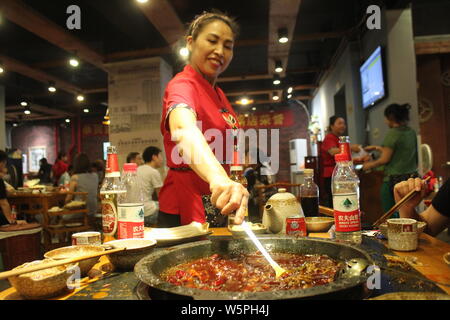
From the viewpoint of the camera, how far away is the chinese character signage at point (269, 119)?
1446 cm

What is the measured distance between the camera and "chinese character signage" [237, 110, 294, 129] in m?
14.5

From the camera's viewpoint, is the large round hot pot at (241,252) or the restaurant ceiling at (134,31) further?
the restaurant ceiling at (134,31)

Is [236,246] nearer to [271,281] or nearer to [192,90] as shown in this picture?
[271,281]

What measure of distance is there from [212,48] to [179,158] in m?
0.57

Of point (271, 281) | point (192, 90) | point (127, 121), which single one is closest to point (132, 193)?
point (192, 90)

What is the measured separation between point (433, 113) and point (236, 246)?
658 centimetres

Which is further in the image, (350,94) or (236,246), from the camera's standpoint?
(350,94)

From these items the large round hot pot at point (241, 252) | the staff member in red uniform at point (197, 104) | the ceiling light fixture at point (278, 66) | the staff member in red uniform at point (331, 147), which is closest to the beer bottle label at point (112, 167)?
the staff member in red uniform at point (197, 104)

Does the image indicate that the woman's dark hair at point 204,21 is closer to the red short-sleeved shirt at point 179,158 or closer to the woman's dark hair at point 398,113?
the red short-sleeved shirt at point 179,158

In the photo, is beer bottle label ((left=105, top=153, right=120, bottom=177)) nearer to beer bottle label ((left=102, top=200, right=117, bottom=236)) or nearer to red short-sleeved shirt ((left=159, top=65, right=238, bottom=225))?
beer bottle label ((left=102, top=200, right=117, bottom=236))

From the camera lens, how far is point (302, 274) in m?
0.93

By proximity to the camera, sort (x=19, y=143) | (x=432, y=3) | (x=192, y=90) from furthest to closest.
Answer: (x=19, y=143), (x=432, y=3), (x=192, y=90)

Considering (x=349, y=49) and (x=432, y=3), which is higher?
(x=432, y=3)

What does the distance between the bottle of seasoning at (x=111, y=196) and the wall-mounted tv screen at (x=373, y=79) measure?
505 centimetres
